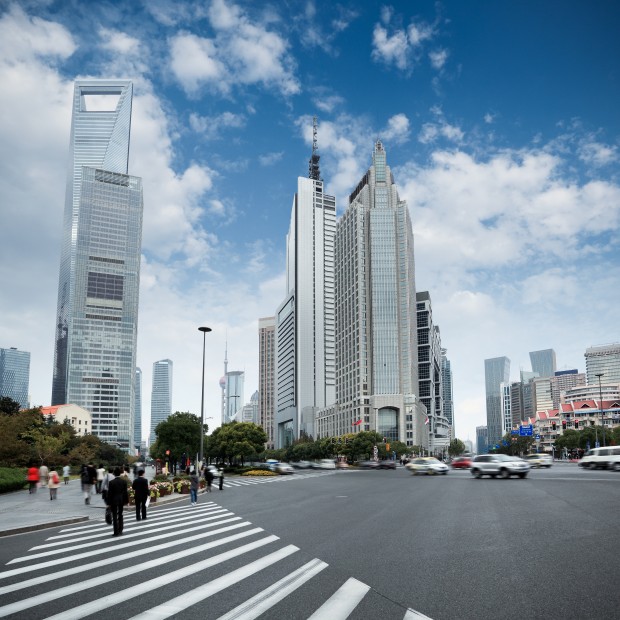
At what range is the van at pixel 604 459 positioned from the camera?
42.1 m

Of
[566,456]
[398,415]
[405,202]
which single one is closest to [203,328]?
[566,456]

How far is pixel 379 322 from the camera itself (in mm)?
163750

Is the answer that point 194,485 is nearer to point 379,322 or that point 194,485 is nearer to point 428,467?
point 428,467

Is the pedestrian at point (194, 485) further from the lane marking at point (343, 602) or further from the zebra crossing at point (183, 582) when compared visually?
the lane marking at point (343, 602)

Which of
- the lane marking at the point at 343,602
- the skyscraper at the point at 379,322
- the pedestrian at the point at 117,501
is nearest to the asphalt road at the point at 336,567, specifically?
the lane marking at the point at 343,602

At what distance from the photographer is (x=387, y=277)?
16450 cm

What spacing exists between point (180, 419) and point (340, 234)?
120035 millimetres

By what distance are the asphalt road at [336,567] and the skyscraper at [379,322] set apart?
14068 cm

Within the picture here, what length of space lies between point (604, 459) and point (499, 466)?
533 inches

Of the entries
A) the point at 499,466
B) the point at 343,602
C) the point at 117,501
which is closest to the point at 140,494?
the point at 117,501

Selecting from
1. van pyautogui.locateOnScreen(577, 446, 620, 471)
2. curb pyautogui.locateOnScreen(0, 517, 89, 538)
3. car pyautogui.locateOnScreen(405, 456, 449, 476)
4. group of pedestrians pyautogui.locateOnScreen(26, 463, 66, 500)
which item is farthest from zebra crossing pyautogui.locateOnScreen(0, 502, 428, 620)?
van pyautogui.locateOnScreen(577, 446, 620, 471)

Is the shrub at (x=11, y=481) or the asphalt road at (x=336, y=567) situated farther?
the shrub at (x=11, y=481)

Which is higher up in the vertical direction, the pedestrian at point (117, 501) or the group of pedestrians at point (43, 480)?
the pedestrian at point (117, 501)

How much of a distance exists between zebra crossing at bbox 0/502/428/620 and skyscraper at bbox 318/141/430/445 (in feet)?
471
